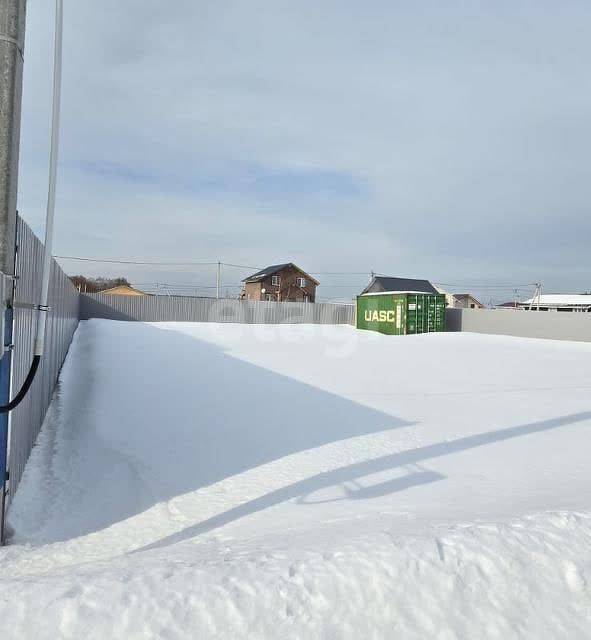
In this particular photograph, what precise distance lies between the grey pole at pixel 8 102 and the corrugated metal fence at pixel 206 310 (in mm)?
28373

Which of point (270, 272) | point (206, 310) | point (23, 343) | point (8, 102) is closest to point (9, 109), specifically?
point (8, 102)

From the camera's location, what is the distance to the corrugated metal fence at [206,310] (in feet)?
104

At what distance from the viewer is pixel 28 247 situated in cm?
454

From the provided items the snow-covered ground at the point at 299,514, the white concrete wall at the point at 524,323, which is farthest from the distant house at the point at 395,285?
the snow-covered ground at the point at 299,514

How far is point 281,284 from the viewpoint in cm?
5809

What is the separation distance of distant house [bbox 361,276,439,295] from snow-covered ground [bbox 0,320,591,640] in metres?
45.5

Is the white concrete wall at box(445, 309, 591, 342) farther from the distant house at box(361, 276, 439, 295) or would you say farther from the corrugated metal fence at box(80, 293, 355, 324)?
the distant house at box(361, 276, 439, 295)

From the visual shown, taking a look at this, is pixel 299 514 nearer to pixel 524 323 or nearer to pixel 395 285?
pixel 524 323

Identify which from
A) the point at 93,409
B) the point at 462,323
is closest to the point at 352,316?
the point at 462,323

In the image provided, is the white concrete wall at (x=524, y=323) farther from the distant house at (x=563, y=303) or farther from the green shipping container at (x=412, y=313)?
the distant house at (x=563, y=303)

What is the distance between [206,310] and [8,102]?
1270 inches

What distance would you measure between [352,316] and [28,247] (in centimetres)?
3469

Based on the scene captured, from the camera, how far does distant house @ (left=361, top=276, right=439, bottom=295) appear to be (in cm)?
5525

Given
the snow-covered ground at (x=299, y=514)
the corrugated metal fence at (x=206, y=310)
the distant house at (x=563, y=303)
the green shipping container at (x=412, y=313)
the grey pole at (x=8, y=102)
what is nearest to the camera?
the snow-covered ground at (x=299, y=514)
